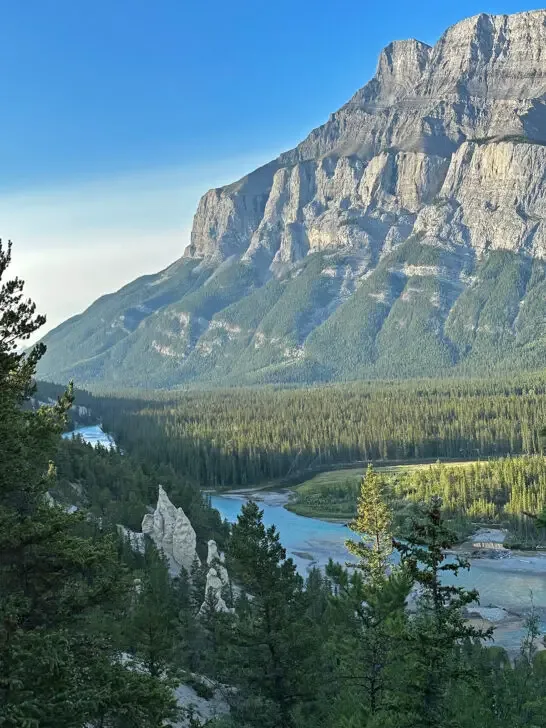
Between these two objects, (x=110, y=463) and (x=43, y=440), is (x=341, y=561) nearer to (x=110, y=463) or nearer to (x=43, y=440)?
(x=110, y=463)

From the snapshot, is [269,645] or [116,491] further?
[116,491]

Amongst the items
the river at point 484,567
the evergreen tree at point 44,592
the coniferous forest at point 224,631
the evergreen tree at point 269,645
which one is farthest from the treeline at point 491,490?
the evergreen tree at point 44,592

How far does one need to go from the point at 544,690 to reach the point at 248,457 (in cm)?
14574

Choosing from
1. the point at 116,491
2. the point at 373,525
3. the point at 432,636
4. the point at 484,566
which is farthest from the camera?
the point at 484,566

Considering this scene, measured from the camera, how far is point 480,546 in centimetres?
11788

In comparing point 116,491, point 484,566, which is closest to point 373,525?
point 116,491

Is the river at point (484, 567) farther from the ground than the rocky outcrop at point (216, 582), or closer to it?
closer to it

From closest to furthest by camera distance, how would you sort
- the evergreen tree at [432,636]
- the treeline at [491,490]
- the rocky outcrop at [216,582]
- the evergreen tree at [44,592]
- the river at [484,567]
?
the evergreen tree at [44,592] → the evergreen tree at [432,636] → the rocky outcrop at [216,582] → the river at [484,567] → the treeline at [491,490]

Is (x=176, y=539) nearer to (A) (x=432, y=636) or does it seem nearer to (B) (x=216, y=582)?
(B) (x=216, y=582)

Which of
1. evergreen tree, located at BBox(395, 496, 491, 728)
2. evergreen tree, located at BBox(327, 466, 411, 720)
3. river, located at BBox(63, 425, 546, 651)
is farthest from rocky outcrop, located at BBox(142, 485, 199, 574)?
evergreen tree, located at BBox(395, 496, 491, 728)

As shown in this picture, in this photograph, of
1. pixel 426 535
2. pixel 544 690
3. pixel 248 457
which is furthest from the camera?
pixel 248 457

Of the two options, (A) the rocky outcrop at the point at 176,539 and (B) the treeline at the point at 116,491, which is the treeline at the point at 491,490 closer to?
(B) the treeline at the point at 116,491

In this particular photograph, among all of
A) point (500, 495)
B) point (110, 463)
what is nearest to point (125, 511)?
point (110, 463)

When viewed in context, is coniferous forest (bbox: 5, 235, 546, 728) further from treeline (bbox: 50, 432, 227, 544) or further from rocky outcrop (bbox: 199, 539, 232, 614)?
treeline (bbox: 50, 432, 227, 544)
